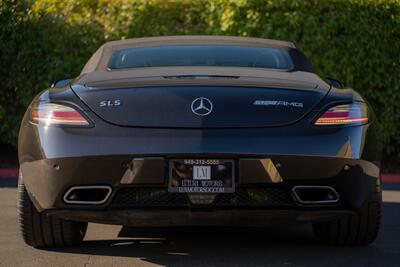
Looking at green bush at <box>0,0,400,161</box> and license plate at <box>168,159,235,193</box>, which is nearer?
license plate at <box>168,159,235,193</box>

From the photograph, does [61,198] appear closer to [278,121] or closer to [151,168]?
[151,168]

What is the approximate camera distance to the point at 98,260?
19.1 ft

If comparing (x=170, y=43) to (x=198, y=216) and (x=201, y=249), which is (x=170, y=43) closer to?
(x=201, y=249)

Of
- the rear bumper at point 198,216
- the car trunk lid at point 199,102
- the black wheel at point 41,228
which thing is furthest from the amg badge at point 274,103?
the black wheel at point 41,228

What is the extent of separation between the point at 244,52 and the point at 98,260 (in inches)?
70.6

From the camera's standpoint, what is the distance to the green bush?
450 inches

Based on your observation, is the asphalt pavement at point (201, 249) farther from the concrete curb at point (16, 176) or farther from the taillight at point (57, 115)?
the concrete curb at point (16, 176)

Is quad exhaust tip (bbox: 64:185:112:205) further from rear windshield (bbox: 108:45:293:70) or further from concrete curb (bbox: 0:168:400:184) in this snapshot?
concrete curb (bbox: 0:168:400:184)

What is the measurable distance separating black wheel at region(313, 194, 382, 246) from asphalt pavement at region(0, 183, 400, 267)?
55 mm

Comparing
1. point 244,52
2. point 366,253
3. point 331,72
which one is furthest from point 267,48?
point 331,72

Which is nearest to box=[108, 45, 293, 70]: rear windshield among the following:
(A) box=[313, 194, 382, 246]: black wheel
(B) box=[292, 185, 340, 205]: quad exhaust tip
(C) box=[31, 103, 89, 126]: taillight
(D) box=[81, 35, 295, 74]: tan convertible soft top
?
(D) box=[81, 35, 295, 74]: tan convertible soft top

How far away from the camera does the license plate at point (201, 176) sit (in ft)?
18.0

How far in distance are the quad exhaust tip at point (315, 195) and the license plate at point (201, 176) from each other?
366 mm

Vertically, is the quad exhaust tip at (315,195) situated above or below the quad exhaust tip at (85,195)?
above
